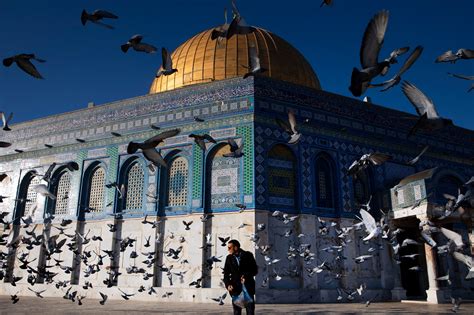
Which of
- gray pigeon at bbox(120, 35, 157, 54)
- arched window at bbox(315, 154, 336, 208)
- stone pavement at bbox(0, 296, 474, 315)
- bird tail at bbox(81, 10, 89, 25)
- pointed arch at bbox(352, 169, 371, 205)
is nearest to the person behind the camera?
bird tail at bbox(81, 10, 89, 25)

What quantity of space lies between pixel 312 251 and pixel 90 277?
794cm

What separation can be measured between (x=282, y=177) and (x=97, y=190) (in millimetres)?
7326

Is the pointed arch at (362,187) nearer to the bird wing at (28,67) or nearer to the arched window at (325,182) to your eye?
the arched window at (325,182)

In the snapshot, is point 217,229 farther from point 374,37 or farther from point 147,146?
point 374,37

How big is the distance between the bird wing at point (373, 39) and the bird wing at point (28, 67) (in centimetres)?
501

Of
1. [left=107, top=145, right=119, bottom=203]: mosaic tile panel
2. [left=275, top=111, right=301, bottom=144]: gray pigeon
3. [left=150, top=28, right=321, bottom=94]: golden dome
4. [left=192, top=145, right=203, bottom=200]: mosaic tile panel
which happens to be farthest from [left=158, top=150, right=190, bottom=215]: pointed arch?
[left=275, top=111, right=301, bottom=144]: gray pigeon

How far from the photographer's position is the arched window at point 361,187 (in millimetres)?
15789

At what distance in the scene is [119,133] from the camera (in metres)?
16.3

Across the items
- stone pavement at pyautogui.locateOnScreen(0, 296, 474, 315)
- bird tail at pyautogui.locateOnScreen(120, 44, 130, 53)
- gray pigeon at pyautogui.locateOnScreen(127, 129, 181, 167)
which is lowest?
stone pavement at pyautogui.locateOnScreen(0, 296, 474, 315)

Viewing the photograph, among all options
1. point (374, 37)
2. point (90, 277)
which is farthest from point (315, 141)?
point (374, 37)

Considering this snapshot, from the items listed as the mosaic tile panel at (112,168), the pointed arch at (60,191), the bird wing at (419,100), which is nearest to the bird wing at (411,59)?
the bird wing at (419,100)

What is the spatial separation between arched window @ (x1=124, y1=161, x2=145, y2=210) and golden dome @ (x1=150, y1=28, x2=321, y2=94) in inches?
168

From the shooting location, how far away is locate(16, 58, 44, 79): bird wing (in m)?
6.65

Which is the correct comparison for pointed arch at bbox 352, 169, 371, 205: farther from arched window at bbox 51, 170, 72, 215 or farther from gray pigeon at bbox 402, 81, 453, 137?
arched window at bbox 51, 170, 72, 215
